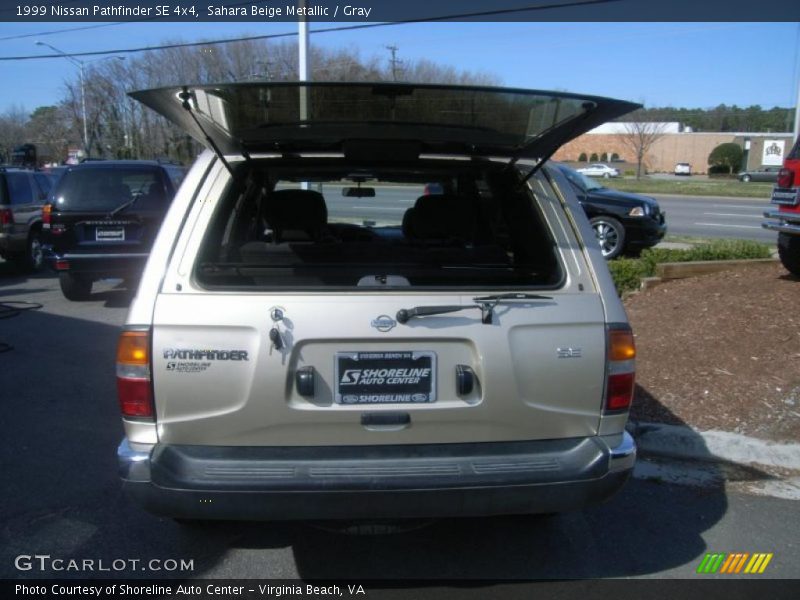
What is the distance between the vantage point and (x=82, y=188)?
9641mm

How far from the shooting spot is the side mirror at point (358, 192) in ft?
16.1

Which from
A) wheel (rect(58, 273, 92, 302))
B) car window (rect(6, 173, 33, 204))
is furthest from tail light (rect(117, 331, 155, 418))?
car window (rect(6, 173, 33, 204))

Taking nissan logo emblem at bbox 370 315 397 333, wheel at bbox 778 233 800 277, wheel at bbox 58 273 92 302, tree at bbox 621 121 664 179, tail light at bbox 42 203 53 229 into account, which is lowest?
wheel at bbox 58 273 92 302

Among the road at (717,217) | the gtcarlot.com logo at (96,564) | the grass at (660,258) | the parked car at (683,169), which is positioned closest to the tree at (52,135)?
the road at (717,217)

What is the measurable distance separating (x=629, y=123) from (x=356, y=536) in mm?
63353

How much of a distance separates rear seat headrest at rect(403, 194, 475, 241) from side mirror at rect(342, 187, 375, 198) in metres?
0.59

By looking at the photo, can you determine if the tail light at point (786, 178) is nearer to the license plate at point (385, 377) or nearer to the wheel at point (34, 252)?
the license plate at point (385, 377)

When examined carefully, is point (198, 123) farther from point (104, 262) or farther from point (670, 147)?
point (670, 147)

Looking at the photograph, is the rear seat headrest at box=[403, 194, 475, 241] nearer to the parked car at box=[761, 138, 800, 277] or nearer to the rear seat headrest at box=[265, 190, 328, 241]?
the rear seat headrest at box=[265, 190, 328, 241]

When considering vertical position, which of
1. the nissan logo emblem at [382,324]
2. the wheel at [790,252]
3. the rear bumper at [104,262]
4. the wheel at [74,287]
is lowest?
the wheel at [74,287]

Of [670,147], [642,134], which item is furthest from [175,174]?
[670,147]

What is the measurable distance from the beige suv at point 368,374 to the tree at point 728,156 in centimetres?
7017

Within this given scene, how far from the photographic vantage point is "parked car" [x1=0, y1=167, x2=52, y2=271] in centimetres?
1255

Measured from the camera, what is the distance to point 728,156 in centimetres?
6600
